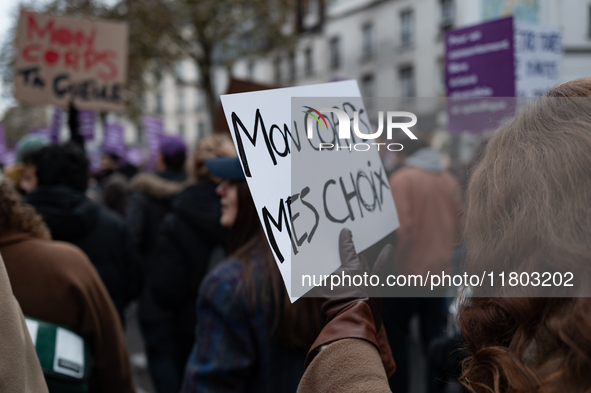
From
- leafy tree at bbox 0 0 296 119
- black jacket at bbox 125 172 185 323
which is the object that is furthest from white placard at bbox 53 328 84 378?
leafy tree at bbox 0 0 296 119

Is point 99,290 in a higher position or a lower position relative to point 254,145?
lower

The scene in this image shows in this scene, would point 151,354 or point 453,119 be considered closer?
point 151,354

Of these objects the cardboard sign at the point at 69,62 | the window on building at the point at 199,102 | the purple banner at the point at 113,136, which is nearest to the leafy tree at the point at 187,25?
the purple banner at the point at 113,136

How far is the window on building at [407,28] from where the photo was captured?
2019 centimetres

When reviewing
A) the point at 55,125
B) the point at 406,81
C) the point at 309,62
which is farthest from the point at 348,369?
the point at 309,62

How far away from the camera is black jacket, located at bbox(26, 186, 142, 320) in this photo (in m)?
2.47

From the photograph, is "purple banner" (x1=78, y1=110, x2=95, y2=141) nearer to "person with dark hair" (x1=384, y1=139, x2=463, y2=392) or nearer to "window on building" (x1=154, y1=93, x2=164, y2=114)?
"person with dark hair" (x1=384, y1=139, x2=463, y2=392)

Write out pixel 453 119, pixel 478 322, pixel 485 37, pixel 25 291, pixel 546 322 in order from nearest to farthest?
pixel 546 322, pixel 478 322, pixel 25 291, pixel 485 37, pixel 453 119

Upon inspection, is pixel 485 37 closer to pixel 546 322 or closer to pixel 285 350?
pixel 285 350

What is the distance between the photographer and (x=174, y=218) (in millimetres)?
3029

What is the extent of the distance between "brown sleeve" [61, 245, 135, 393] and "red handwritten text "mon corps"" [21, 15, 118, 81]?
297 centimetres

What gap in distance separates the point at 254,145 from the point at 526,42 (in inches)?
123

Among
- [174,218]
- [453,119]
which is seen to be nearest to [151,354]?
[174,218]

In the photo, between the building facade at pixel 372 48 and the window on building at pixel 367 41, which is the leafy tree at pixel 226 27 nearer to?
the building facade at pixel 372 48
